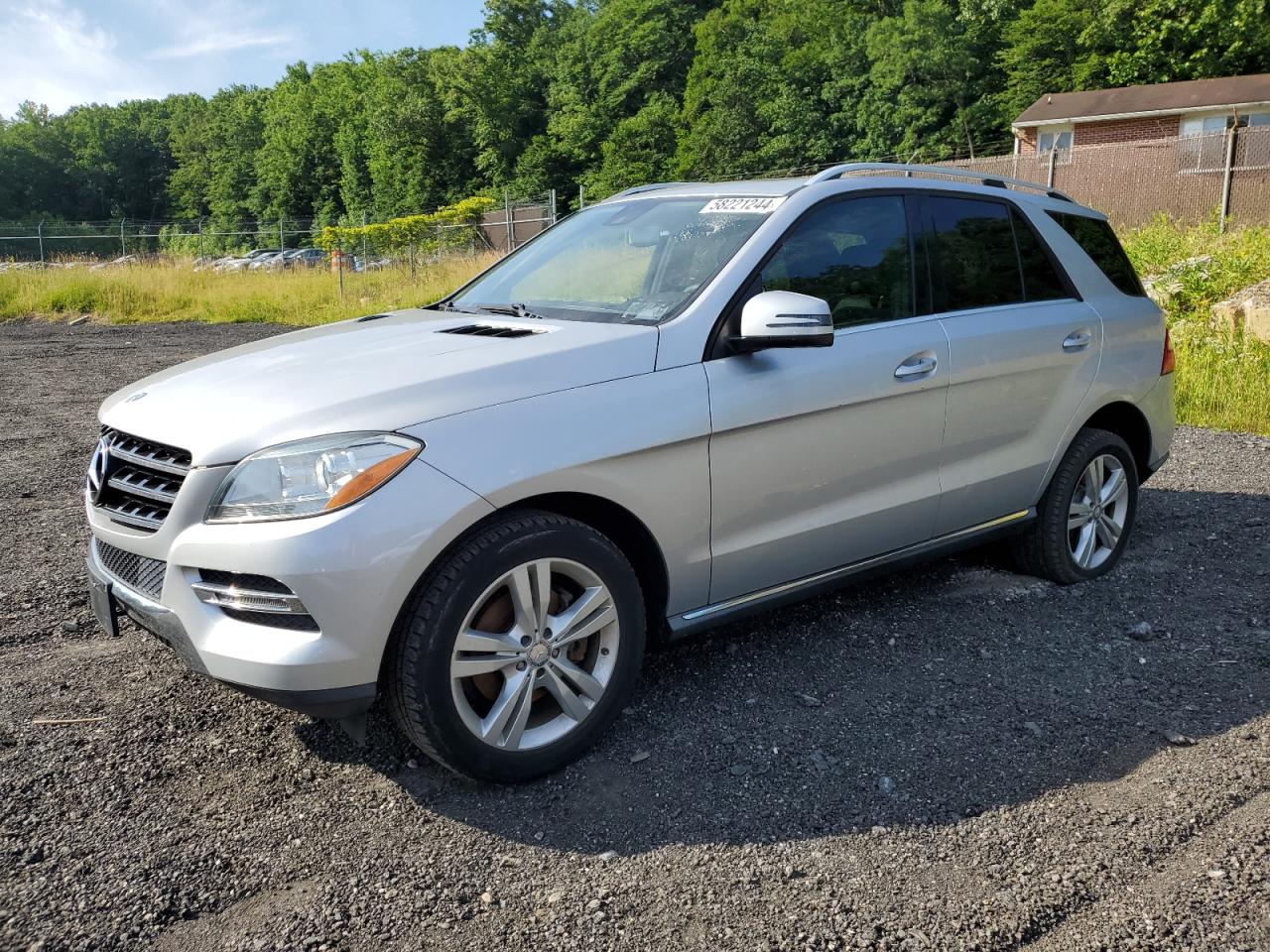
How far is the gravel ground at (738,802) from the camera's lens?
8.22 ft

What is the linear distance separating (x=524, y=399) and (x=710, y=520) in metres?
0.77

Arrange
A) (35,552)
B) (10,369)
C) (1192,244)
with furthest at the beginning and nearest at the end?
(1192,244) → (10,369) → (35,552)

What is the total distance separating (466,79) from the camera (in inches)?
2825

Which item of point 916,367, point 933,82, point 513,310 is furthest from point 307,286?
point 933,82

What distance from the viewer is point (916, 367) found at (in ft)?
12.7

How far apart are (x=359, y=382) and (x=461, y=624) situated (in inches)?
30.9

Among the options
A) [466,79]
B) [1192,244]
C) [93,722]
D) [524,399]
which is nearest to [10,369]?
[93,722]

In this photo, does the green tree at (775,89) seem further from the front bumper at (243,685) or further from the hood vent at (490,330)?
the front bumper at (243,685)

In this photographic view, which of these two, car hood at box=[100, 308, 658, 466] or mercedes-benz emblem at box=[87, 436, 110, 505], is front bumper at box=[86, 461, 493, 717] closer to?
car hood at box=[100, 308, 658, 466]

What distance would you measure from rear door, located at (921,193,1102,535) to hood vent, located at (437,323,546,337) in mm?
1692

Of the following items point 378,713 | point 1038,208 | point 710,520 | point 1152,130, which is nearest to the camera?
point 710,520

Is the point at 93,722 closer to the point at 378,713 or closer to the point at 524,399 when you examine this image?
the point at 378,713

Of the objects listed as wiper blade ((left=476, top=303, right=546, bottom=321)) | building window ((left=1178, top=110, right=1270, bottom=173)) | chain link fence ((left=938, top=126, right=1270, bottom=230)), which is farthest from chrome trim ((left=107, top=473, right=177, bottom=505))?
building window ((left=1178, top=110, right=1270, bottom=173))

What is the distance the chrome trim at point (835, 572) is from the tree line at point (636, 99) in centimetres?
4074
